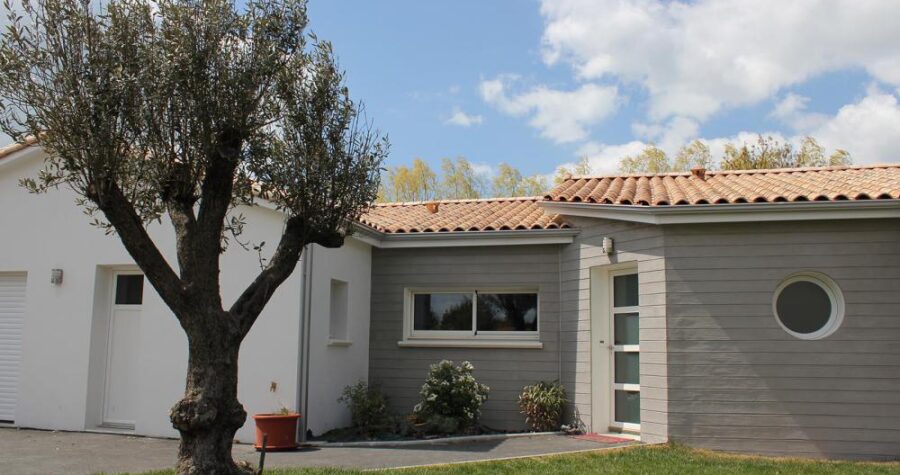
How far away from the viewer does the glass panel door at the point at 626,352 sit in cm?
1163

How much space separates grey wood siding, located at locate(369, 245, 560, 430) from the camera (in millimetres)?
13156

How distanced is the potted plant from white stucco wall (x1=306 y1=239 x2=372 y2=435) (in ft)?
2.52

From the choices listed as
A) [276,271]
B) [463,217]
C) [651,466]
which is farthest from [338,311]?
[651,466]

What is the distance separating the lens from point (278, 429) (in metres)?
11.1

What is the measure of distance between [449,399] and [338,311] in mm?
2406

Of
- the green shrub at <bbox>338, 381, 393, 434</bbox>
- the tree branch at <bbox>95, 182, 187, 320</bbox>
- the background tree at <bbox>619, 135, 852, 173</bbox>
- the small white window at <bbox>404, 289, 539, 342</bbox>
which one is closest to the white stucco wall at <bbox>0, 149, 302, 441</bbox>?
the green shrub at <bbox>338, 381, 393, 434</bbox>

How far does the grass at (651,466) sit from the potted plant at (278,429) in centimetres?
196

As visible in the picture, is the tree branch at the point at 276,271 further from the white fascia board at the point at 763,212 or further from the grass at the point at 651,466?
the white fascia board at the point at 763,212

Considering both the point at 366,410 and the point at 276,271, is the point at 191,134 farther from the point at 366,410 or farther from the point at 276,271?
the point at 366,410

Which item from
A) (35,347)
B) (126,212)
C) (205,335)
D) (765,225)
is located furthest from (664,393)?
(35,347)

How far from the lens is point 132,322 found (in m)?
13.1

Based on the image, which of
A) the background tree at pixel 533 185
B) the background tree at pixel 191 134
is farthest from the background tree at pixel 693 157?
the background tree at pixel 191 134

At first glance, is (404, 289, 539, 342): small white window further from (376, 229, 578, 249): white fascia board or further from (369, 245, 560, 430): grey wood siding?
(376, 229, 578, 249): white fascia board

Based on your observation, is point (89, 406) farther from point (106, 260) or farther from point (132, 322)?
point (106, 260)
